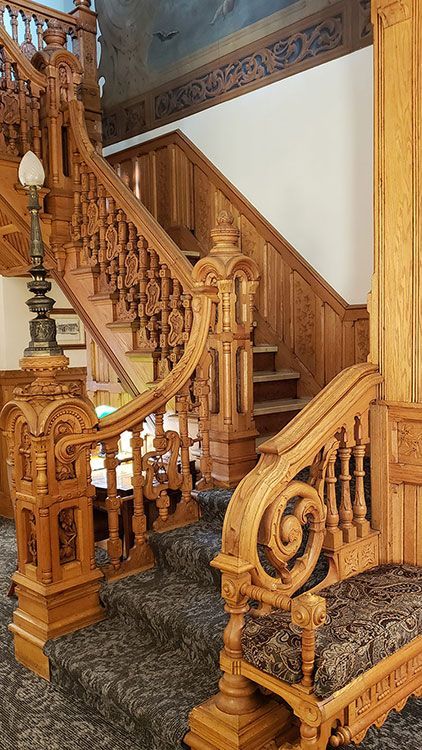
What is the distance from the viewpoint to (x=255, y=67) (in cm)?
532

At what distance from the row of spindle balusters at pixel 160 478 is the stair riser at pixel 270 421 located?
63 cm

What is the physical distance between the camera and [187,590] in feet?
10.2

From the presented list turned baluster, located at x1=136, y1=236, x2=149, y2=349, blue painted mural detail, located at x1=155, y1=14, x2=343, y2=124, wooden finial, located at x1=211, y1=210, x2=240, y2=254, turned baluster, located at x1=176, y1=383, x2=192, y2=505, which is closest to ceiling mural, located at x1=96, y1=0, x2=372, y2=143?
blue painted mural detail, located at x1=155, y1=14, x2=343, y2=124

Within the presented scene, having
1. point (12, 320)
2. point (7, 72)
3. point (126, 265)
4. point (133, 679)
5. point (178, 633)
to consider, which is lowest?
point (133, 679)

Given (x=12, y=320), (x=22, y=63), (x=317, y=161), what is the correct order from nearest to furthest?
1. (x=22, y=63)
2. (x=317, y=161)
3. (x=12, y=320)

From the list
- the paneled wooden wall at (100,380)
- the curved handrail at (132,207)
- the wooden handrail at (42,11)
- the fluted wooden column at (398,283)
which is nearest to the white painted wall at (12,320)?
the paneled wooden wall at (100,380)

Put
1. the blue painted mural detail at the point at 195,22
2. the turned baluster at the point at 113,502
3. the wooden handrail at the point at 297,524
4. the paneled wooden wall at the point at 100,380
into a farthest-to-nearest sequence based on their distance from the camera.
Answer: the paneled wooden wall at the point at 100,380 < the blue painted mural detail at the point at 195,22 < the turned baluster at the point at 113,502 < the wooden handrail at the point at 297,524

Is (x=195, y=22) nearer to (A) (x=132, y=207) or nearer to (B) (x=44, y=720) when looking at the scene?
(A) (x=132, y=207)

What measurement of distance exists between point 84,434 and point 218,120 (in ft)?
12.1

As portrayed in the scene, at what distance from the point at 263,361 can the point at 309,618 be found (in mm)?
3339

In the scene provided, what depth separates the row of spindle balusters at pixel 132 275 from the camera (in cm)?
400

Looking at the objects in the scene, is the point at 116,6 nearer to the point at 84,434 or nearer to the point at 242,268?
the point at 242,268

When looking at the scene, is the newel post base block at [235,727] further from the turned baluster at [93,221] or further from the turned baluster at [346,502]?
the turned baluster at [93,221]

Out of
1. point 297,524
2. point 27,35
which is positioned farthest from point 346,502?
point 27,35
